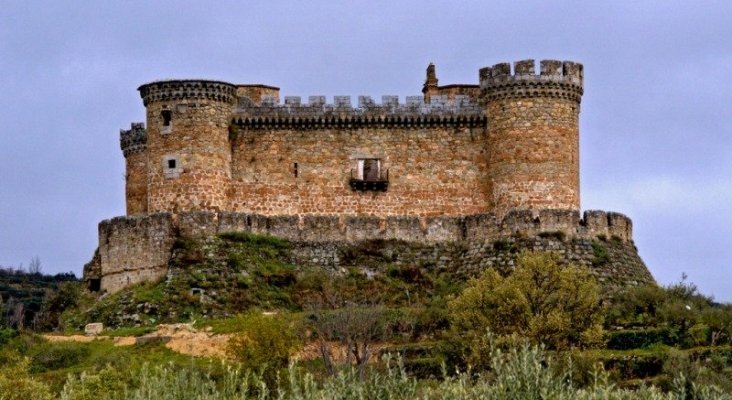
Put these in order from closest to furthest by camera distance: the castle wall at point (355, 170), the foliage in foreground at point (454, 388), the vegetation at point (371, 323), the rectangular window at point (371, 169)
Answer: the foliage in foreground at point (454, 388), the vegetation at point (371, 323), the castle wall at point (355, 170), the rectangular window at point (371, 169)

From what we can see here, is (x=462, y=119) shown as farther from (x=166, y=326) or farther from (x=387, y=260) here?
(x=166, y=326)

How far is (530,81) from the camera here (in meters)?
58.2

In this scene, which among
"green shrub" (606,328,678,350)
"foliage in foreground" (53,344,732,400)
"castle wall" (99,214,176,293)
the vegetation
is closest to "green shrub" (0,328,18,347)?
the vegetation

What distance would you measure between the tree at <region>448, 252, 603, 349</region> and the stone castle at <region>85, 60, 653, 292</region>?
27.6ft

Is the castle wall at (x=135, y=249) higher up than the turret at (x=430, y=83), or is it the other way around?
the turret at (x=430, y=83)

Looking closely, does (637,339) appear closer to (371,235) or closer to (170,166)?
(371,235)

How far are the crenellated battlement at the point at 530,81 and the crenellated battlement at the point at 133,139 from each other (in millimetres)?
12656

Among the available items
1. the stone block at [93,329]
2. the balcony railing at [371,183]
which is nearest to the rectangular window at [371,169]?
the balcony railing at [371,183]

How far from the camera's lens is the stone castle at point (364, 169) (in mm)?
56688

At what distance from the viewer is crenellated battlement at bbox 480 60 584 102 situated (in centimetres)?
5822

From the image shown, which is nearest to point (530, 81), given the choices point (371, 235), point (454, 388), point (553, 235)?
point (553, 235)

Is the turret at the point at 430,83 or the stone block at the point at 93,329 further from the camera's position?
the turret at the point at 430,83

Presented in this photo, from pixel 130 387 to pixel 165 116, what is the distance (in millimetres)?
18910

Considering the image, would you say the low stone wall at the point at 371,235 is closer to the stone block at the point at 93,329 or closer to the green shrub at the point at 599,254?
the green shrub at the point at 599,254
